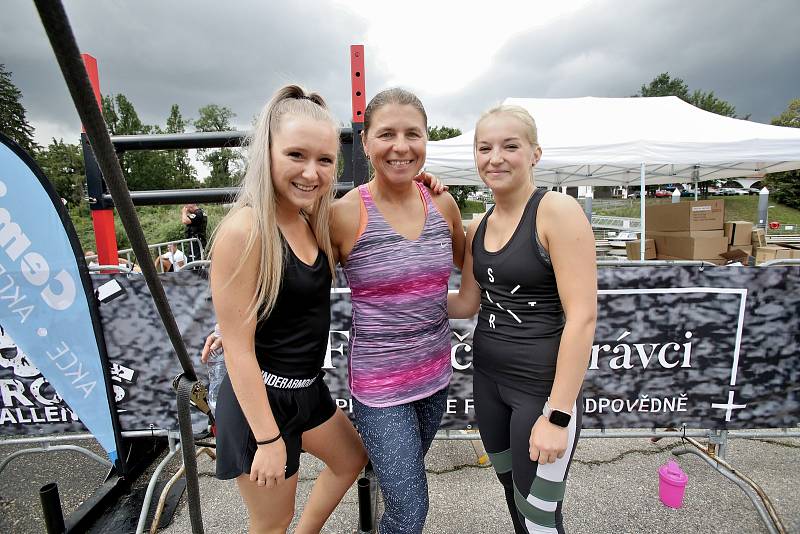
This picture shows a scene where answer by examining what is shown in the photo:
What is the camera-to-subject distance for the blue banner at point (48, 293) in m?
2.21

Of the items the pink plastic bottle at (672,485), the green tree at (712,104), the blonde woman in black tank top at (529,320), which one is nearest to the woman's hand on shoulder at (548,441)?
the blonde woman in black tank top at (529,320)

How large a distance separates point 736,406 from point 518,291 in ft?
6.91

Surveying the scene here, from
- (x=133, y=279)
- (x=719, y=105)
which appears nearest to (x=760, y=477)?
(x=133, y=279)

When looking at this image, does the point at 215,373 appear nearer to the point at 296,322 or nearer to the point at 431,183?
the point at 296,322

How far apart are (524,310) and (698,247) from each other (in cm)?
732

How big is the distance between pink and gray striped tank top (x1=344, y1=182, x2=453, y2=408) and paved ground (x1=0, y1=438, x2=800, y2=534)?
1.31m

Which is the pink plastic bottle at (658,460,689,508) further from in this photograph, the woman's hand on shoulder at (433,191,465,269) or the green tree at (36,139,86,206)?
the green tree at (36,139,86,206)

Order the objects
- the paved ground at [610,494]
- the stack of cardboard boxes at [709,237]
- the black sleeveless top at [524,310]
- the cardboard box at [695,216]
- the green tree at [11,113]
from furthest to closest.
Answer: the cardboard box at [695,216] → the stack of cardboard boxes at [709,237] → the paved ground at [610,494] → the black sleeveless top at [524,310] → the green tree at [11,113]

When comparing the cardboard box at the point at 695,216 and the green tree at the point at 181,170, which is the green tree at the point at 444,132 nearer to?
the green tree at the point at 181,170

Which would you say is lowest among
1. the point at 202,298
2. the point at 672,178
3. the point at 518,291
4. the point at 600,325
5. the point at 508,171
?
the point at 600,325

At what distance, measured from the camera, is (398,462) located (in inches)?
63.7

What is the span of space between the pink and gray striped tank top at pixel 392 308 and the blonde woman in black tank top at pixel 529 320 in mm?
213

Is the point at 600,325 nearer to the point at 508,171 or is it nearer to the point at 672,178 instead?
the point at 508,171

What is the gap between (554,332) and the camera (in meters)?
1.57
